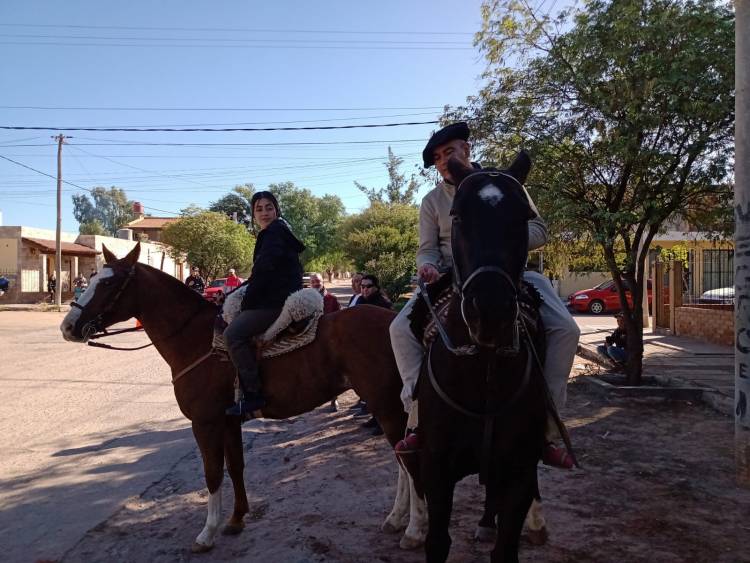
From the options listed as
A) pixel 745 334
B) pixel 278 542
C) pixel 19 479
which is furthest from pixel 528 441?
pixel 19 479

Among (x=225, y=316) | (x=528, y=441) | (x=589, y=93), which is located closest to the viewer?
(x=528, y=441)

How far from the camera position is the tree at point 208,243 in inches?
1476

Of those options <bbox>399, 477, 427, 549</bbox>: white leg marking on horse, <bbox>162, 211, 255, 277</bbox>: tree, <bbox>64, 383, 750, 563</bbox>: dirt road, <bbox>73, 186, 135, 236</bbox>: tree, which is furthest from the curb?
<bbox>73, 186, 135, 236</bbox>: tree

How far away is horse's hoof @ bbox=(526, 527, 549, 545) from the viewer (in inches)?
154

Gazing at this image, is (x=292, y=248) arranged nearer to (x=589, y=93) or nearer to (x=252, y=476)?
(x=252, y=476)

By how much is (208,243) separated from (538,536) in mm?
36082

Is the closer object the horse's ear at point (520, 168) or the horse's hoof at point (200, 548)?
the horse's ear at point (520, 168)

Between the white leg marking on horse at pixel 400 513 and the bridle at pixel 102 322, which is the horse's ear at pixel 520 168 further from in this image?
the bridle at pixel 102 322

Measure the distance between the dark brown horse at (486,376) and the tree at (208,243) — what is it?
36521 mm

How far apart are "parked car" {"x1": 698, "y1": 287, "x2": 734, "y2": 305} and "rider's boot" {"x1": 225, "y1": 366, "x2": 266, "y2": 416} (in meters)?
15.2

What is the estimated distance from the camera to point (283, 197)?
56.7 metres

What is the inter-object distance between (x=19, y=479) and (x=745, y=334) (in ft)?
23.1

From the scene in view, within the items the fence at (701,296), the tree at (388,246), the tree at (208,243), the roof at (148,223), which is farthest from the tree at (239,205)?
the fence at (701,296)

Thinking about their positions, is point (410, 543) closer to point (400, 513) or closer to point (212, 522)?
point (400, 513)
